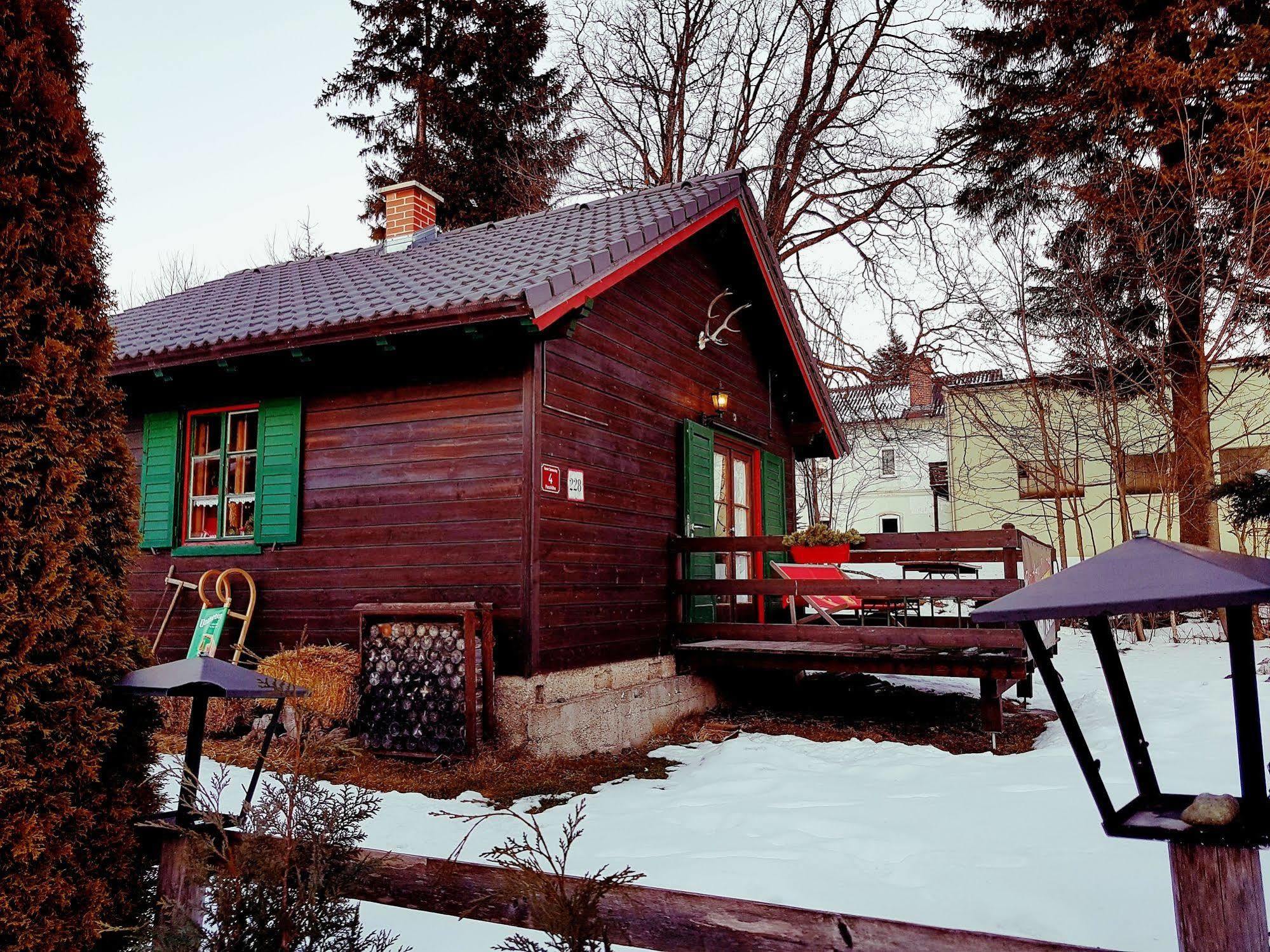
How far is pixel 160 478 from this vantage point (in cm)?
800

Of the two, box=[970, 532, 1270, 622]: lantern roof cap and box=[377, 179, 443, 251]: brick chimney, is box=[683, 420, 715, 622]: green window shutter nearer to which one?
box=[377, 179, 443, 251]: brick chimney

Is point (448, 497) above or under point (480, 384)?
under

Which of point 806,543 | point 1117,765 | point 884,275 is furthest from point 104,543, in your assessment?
point 884,275

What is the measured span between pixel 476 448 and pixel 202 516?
311 cm

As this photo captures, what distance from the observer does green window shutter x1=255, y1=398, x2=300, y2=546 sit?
7.24 metres

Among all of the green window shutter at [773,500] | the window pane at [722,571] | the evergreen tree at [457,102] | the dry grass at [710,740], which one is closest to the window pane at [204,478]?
the dry grass at [710,740]

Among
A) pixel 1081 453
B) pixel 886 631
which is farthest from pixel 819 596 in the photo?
pixel 1081 453

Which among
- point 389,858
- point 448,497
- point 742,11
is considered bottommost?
point 389,858

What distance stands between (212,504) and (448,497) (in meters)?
2.71

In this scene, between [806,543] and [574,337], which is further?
[806,543]

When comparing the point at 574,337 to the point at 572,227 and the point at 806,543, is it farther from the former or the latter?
the point at 806,543

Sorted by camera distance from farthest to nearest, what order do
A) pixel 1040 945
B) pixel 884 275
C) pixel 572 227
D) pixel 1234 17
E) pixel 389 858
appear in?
pixel 884 275, pixel 1234 17, pixel 572 227, pixel 389 858, pixel 1040 945

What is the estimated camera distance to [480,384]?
6.62 m

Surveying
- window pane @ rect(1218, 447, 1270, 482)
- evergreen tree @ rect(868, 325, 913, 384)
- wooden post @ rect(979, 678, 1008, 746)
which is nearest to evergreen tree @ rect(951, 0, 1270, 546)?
window pane @ rect(1218, 447, 1270, 482)
